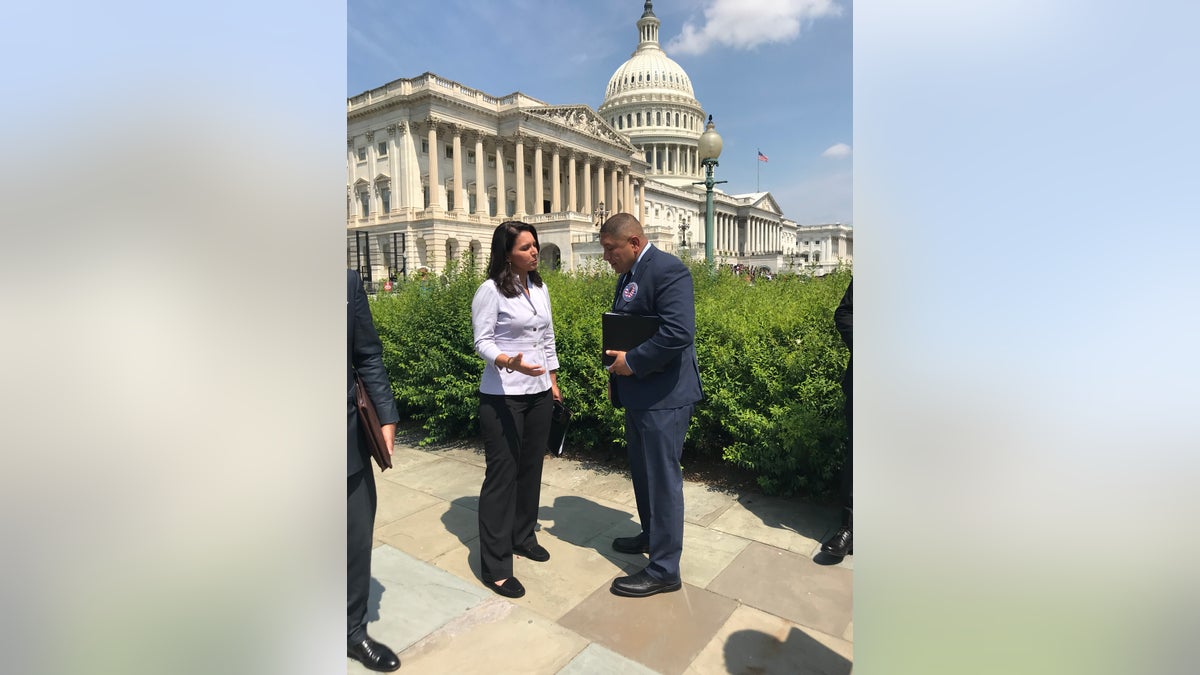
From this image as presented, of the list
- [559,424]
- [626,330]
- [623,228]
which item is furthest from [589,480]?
[623,228]

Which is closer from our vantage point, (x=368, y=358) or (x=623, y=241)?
(x=368, y=358)

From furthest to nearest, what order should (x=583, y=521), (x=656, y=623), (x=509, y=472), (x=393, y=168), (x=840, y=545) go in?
(x=393, y=168)
(x=583, y=521)
(x=840, y=545)
(x=509, y=472)
(x=656, y=623)

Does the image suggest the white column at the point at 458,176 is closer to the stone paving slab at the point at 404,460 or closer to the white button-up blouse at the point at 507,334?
the stone paving slab at the point at 404,460

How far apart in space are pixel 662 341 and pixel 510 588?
165 cm

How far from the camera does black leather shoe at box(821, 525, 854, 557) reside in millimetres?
Result: 3865

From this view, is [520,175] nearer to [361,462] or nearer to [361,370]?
[361,370]

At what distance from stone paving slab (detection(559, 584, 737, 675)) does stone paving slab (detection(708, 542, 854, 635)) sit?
0.17 m

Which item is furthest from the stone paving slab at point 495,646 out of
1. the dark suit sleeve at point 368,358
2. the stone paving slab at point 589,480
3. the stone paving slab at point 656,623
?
the stone paving slab at point 589,480

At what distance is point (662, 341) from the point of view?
3312mm

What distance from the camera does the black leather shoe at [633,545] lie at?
4.02m

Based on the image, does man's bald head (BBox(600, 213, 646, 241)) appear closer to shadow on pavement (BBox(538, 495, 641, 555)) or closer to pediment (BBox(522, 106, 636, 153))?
shadow on pavement (BBox(538, 495, 641, 555))
